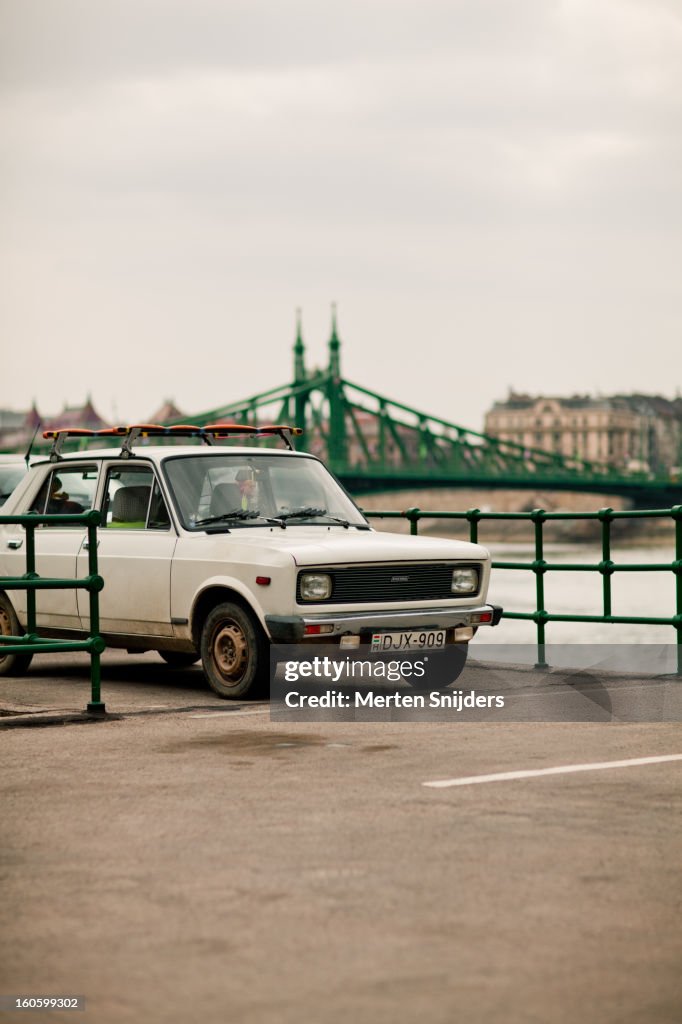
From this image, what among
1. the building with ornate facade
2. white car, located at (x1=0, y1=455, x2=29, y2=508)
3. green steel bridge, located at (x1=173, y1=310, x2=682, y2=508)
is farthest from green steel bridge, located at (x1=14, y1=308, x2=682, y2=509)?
the building with ornate facade

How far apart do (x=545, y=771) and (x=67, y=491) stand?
5171mm

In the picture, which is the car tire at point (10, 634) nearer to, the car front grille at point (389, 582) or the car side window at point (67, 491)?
the car side window at point (67, 491)

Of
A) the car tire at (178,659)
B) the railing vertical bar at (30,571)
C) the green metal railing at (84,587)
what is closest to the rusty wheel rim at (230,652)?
the green metal railing at (84,587)

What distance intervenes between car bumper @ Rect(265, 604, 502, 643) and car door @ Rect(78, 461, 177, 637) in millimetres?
1075

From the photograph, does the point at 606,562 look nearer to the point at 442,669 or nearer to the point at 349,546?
the point at 442,669

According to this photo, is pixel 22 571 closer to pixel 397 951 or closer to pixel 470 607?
pixel 470 607

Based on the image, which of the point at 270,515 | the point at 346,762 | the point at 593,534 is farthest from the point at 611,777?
the point at 593,534

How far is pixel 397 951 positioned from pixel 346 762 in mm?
2908

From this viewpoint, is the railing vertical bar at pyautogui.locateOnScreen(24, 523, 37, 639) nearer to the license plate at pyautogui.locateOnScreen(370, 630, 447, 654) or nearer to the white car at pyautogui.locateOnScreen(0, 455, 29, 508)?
the license plate at pyautogui.locateOnScreen(370, 630, 447, 654)

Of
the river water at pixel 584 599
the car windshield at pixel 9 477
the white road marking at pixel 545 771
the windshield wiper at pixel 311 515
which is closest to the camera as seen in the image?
the white road marking at pixel 545 771

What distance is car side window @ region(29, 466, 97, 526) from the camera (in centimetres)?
1074

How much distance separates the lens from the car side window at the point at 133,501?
10117 millimetres

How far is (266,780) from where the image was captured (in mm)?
6414

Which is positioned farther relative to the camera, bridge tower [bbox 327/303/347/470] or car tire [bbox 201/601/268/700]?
bridge tower [bbox 327/303/347/470]
